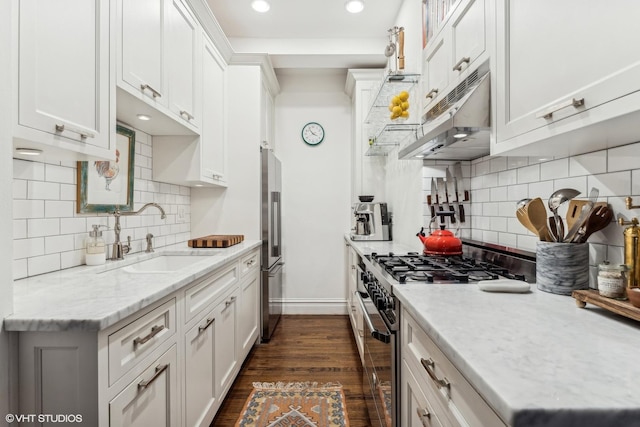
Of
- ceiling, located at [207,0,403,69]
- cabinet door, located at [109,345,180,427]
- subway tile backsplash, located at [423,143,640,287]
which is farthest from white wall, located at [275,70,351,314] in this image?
cabinet door, located at [109,345,180,427]

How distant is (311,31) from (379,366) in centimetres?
299

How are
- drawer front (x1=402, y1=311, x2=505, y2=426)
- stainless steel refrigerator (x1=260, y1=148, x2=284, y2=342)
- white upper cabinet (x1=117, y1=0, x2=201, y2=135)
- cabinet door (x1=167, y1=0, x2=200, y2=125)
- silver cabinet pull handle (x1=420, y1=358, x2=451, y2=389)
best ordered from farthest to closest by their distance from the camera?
1. stainless steel refrigerator (x1=260, y1=148, x2=284, y2=342)
2. cabinet door (x1=167, y1=0, x2=200, y2=125)
3. white upper cabinet (x1=117, y1=0, x2=201, y2=135)
4. silver cabinet pull handle (x1=420, y1=358, x2=451, y2=389)
5. drawer front (x1=402, y1=311, x2=505, y2=426)

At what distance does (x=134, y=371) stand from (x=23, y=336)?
0.30m

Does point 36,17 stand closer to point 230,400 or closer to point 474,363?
point 474,363

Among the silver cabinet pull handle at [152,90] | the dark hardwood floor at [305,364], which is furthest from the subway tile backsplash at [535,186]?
the silver cabinet pull handle at [152,90]

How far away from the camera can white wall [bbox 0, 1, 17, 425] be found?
82 cm

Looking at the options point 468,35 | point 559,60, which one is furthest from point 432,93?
point 559,60

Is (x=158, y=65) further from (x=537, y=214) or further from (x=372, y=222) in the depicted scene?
(x=372, y=222)

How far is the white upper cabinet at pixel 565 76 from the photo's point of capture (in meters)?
0.70

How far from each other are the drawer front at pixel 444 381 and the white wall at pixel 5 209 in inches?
42.2

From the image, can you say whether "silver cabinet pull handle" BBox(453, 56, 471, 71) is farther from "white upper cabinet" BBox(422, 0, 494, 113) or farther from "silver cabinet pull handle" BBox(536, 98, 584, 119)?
"silver cabinet pull handle" BBox(536, 98, 584, 119)

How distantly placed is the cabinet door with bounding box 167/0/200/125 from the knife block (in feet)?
6.46

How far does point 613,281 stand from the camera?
866mm

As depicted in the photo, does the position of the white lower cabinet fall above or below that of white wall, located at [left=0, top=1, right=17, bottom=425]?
below
